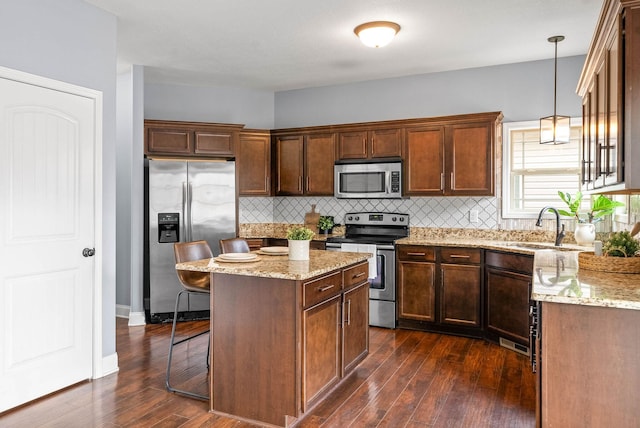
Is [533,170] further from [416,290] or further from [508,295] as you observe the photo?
[416,290]

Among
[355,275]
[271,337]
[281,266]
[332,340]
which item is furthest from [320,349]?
[355,275]

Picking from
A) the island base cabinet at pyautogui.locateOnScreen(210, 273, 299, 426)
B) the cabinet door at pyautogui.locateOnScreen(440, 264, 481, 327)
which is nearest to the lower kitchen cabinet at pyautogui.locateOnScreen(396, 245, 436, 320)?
the cabinet door at pyautogui.locateOnScreen(440, 264, 481, 327)

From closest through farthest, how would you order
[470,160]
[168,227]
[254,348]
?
1. [254,348]
2. [470,160]
3. [168,227]

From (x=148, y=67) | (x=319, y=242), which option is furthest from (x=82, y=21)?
(x=319, y=242)

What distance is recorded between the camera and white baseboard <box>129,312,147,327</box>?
4746 millimetres

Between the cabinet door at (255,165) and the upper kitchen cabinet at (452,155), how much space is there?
1.68m

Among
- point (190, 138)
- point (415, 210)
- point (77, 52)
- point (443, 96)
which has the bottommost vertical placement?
point (415, 210)

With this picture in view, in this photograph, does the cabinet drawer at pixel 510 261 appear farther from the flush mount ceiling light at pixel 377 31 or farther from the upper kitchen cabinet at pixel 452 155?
the flush mount ceiling light at pixel 377 31

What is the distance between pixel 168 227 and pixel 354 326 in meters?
2.51

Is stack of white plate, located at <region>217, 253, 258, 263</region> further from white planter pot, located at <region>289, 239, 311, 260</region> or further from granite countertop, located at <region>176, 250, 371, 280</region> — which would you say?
white planter pot, located at <region>289, 239, 311, 260</region>

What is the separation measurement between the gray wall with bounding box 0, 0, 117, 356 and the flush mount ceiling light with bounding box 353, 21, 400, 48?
1.90 meters

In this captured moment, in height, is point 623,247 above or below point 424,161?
below

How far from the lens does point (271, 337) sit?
2.56 m

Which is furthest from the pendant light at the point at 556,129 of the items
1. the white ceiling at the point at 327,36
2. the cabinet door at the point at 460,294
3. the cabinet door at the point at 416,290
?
the cabinet door at the point at 416,290
